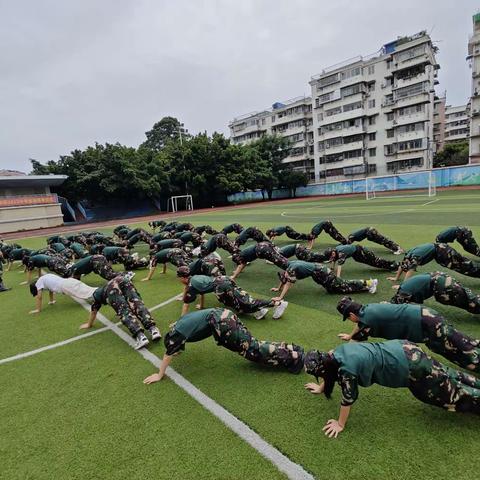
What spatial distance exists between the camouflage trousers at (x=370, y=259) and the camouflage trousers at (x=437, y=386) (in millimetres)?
5206

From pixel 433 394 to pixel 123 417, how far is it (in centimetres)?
347

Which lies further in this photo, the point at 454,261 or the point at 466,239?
the point at 466,239

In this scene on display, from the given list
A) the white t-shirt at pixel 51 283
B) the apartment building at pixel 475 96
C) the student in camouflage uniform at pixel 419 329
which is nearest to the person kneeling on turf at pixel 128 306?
the white t-shirt at pixel 51 283

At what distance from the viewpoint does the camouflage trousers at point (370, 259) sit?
8.34m

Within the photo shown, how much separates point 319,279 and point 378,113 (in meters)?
56.0

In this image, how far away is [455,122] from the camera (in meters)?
82.9

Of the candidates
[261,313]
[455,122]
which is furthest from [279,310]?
[455,122]

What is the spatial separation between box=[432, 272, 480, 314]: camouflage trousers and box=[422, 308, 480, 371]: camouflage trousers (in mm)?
1015

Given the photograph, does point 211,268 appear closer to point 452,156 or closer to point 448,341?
point 448,341

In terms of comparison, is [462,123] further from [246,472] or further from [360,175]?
[246,472]

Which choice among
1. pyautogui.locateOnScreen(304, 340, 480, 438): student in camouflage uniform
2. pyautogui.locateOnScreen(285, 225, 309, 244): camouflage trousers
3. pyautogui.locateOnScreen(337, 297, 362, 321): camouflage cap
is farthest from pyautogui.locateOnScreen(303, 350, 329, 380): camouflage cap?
pyautogui.locateOnScreen(285, 225, 309, 244): camouflage trousers

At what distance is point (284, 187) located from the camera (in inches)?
2323

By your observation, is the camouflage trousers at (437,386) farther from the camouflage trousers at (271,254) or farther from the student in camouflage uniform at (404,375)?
the camouflage trousers at (271,254)

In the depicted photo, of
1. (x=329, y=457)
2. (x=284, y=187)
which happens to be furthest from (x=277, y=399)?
(x=284, y=187)
